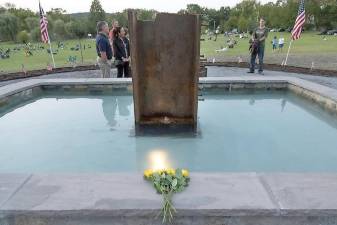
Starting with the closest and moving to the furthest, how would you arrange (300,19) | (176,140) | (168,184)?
(168,184)
(176,140)
(300,19)

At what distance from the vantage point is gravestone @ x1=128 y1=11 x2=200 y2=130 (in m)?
5.07

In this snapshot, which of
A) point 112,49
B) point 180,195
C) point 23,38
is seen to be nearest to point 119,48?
point 112,49

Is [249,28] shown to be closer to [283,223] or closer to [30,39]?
[30,39]

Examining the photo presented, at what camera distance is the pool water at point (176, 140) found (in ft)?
14.6

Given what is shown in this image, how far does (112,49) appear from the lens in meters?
9.41

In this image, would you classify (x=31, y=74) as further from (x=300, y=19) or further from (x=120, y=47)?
(x=300, y=19)

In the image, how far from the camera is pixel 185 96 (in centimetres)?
548

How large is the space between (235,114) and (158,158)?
2.70 meters

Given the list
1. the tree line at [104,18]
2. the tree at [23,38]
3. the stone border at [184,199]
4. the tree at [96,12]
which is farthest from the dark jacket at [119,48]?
the tree at [96,12]

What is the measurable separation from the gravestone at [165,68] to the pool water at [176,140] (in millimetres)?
399

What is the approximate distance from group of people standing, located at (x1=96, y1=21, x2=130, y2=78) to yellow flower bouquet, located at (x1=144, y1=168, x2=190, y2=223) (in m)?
6.29

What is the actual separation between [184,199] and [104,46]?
681 cm

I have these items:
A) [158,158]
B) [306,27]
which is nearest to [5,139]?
[158,158]

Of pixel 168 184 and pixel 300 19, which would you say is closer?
pixel 168 184
